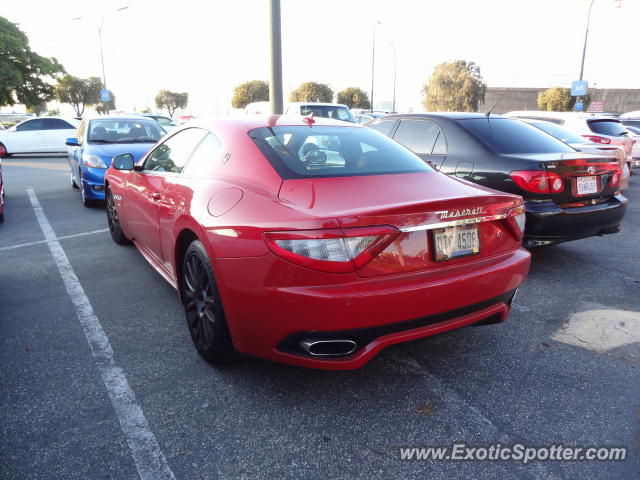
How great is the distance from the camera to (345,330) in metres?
2.12

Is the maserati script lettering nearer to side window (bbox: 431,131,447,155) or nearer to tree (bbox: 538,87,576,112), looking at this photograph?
side window (bbox: 431,131,447,155)

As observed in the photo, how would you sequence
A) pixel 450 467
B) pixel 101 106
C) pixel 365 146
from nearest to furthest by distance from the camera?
pixel 450 467 → pixel 365 146 → pixel 101 106

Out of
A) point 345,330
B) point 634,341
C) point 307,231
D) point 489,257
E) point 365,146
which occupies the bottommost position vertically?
point 634,341

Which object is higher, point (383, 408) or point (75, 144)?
point (75, 144)

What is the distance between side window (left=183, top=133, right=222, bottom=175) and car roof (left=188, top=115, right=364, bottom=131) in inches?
5.3

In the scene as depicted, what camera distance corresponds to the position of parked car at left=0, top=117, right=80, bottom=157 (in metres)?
17.2

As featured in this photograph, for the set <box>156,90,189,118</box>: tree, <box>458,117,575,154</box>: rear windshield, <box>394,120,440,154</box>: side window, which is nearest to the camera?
<box>458,117,575,154</box>: rear windshield

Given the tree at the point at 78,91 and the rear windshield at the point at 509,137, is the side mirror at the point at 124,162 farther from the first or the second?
the tree at the point at 78,91

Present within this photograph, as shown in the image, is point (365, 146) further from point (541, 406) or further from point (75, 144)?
point (75, 144)

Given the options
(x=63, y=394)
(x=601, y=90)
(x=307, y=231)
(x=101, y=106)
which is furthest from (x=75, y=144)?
(x=101, y=106)

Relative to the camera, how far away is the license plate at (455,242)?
229 cm

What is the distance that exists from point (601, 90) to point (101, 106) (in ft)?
211

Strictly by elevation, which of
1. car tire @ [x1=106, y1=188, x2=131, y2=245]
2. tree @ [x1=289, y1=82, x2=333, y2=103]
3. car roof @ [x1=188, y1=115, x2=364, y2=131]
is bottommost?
car tire @ [x1=106, y1=188, x2=131, y2=245]

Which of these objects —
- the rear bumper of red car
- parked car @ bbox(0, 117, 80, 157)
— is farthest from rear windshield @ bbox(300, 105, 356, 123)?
the rear bumper of red car
